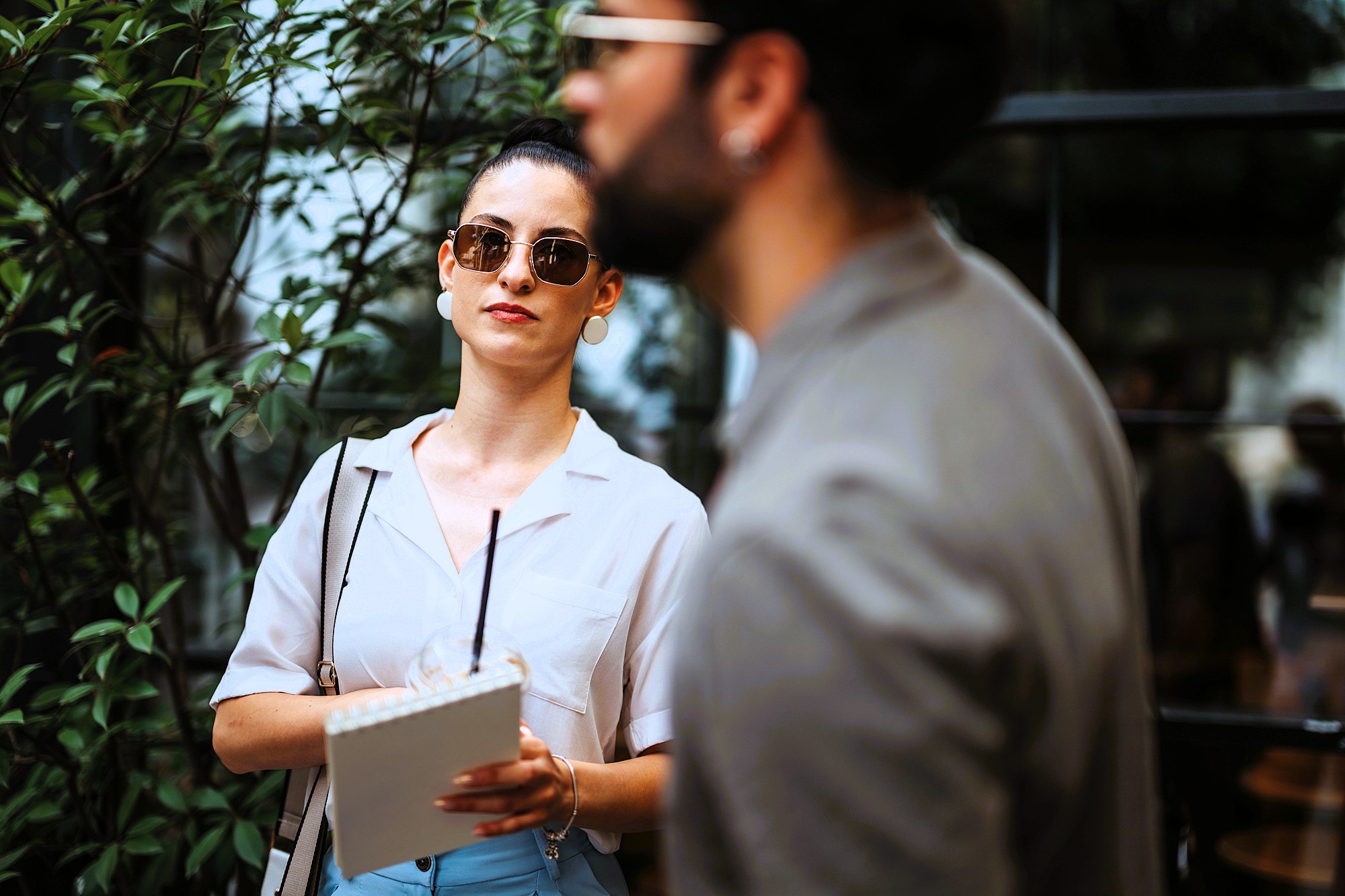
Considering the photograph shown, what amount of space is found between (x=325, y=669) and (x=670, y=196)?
108 cm

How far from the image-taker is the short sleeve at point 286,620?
1585 mm

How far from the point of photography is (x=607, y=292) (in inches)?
70.1

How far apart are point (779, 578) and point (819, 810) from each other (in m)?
0.13

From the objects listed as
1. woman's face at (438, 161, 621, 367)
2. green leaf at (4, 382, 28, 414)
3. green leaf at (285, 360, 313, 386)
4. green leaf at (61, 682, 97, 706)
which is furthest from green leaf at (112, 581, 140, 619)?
woman's face at (438, 161, 621, 367)

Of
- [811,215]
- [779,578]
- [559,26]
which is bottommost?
[779,578]

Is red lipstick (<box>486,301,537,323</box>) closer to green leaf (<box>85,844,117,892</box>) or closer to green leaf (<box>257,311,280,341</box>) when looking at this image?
green leaf (<box>257,311,280,341</box>)

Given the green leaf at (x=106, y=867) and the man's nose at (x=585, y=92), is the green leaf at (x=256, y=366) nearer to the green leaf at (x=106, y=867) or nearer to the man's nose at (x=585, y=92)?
the green leaf at (x=106, y=867)

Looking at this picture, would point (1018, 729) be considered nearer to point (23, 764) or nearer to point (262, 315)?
point (262, 315)

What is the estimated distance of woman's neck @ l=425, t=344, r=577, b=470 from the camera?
5.51ft

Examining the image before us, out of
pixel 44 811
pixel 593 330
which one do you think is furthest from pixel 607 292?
pixel 44 811

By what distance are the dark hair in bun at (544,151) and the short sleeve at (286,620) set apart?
0.59m

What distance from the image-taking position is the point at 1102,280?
788 centimetres

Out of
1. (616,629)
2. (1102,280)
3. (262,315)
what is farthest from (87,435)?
(1102,280)

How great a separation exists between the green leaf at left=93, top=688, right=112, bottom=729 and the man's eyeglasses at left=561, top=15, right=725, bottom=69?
172 centimetres
